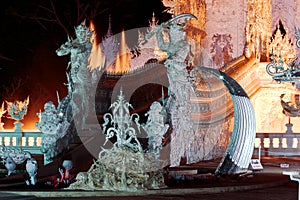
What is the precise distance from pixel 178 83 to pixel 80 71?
3.71m

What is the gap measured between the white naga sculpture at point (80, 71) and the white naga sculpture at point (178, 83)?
3.33m

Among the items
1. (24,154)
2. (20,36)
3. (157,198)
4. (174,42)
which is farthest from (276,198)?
(20,36)

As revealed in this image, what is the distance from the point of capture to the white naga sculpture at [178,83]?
1814 cm

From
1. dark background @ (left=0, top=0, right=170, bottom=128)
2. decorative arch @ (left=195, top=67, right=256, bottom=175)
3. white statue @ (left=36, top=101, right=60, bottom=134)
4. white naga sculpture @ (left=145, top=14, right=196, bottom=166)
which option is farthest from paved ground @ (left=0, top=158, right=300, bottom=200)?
dark background @ (left=0, top=0, right=170, bottom=128)

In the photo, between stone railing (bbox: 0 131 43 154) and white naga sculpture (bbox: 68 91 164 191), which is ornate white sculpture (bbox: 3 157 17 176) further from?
stone railing (bbox: 0 131 43 154)

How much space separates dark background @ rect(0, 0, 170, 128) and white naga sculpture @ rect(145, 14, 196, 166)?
26.6 meters

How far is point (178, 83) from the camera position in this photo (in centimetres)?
1836

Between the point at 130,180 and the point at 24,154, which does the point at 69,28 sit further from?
the point at 130,180

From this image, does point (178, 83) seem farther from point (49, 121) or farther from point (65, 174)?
point (65, 174)

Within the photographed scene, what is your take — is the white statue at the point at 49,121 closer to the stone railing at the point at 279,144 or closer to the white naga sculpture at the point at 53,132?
the white naga sculpture at the point at 53,132

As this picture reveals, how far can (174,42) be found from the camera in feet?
59.8

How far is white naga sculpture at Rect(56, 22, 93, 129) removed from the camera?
20.7 metres

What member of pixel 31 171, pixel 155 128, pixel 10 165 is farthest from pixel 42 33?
pixel 31 171

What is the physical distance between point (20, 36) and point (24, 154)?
29594 mm
